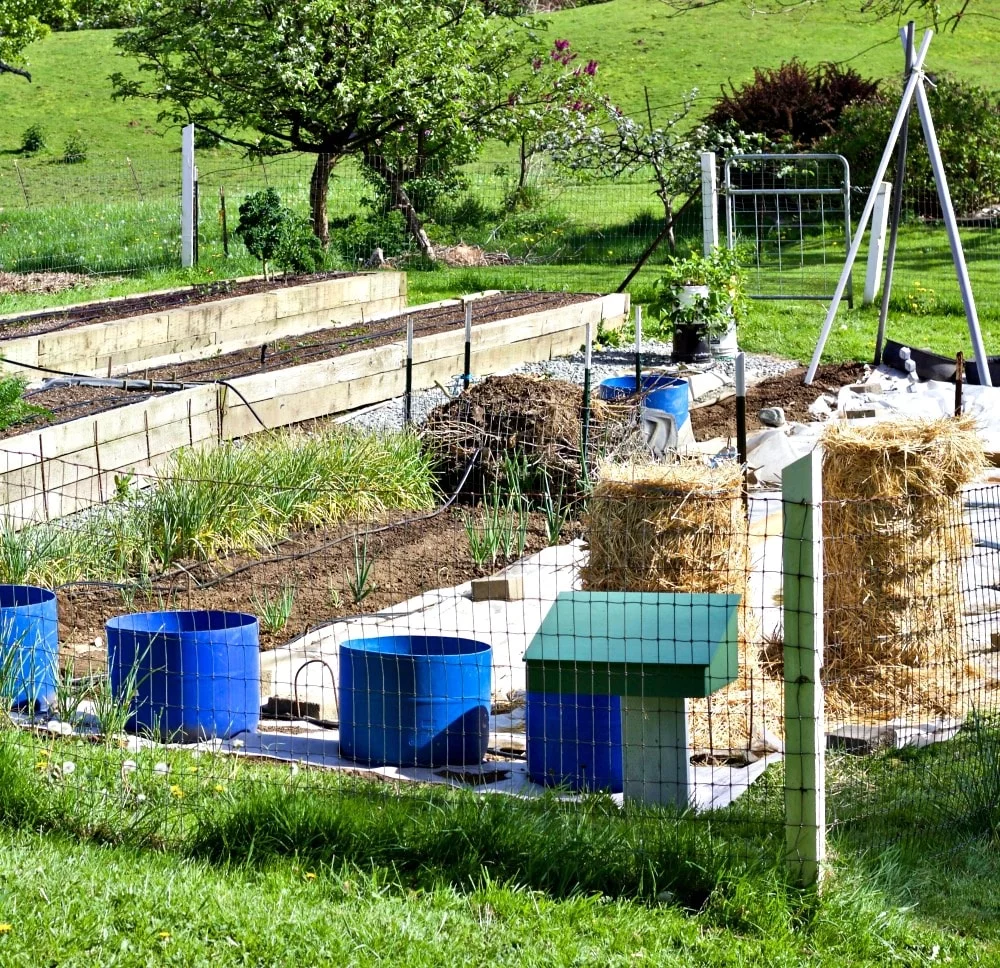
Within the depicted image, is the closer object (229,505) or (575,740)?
(575,740)

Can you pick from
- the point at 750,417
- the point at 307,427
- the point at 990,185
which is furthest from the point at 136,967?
the point at 990,185

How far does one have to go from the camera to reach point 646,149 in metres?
19.2

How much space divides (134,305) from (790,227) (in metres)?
11.1

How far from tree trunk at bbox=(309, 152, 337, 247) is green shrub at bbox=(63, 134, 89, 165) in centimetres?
1870

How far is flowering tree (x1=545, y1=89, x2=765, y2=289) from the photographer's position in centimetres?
1912

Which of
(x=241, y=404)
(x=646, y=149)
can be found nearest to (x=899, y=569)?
(x=241, y=404)

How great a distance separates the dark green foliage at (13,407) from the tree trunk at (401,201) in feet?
34.8

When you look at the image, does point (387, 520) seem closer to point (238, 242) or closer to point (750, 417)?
point (750, 417)

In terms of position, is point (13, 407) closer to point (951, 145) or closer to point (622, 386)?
point (622, 386)

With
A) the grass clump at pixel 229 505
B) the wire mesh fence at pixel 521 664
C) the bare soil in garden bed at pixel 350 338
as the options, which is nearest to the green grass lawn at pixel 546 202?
the bare soil in garden bed at pixel 350 338

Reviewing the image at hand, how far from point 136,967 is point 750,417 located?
332 inches

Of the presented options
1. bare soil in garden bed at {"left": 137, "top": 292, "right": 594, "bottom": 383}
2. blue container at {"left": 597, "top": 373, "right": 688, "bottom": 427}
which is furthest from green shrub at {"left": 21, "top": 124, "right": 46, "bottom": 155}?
blue container at {"left": 597, "top": 373, "right": 688, "bottom": 427}

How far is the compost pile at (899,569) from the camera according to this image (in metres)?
5.57

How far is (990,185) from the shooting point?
21.5 meters
